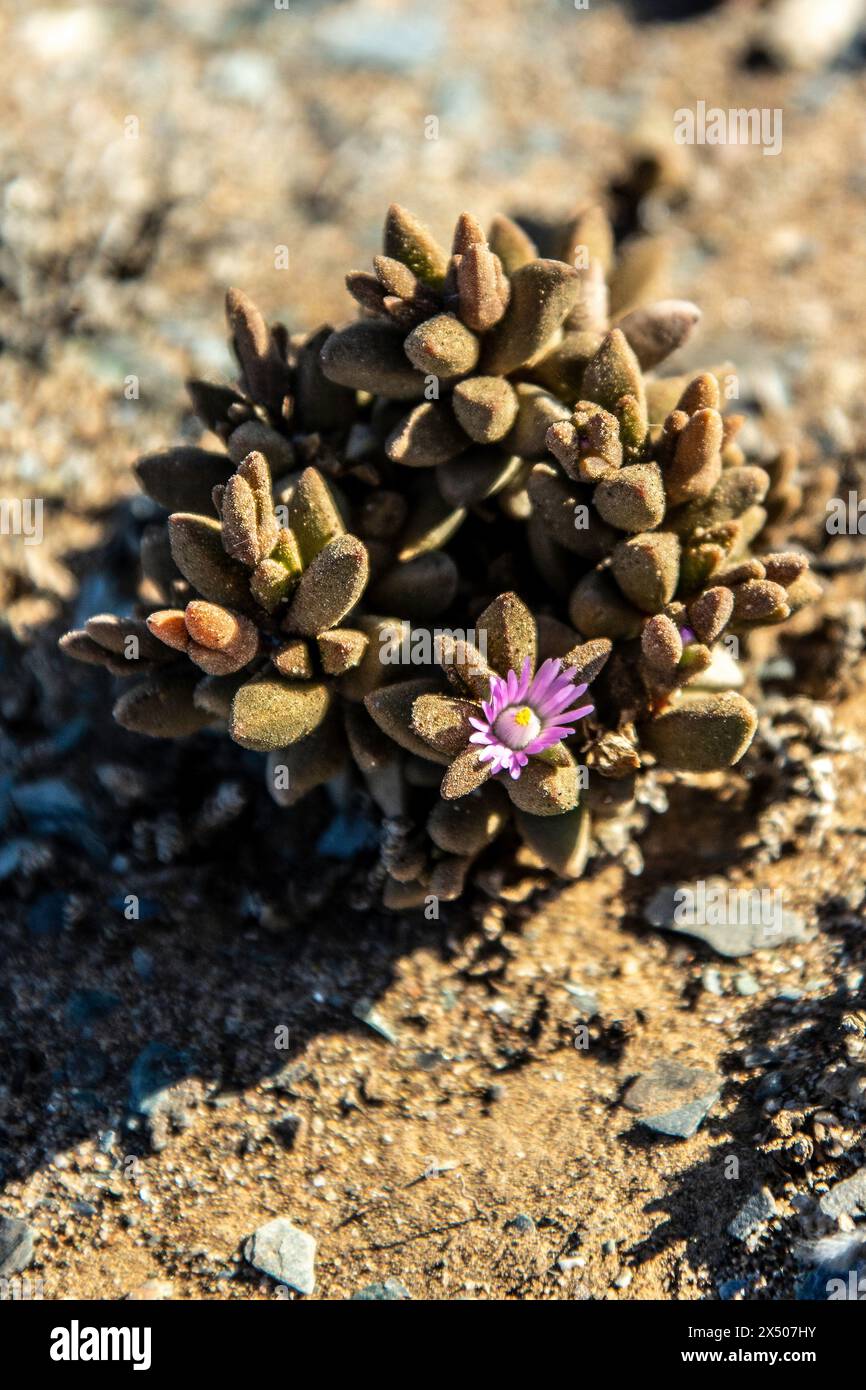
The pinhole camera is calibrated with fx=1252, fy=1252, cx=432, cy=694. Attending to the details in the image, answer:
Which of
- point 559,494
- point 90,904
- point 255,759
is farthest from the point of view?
point 255,759

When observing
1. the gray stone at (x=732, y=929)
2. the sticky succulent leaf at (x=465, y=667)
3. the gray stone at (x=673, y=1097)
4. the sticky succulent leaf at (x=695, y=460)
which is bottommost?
the gray stone at (x=673, y=1097)

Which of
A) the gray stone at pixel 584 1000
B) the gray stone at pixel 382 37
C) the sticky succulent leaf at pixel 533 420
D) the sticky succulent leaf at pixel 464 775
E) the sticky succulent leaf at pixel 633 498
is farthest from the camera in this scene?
the gray stone at pixel 382 37

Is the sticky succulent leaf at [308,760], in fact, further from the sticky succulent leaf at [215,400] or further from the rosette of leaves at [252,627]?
the sticky succulent leaf at [215,400]

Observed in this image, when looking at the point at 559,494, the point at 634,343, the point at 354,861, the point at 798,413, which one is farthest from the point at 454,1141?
the point at 798,413

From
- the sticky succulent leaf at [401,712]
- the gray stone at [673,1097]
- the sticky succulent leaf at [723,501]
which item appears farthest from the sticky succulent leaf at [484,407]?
the gray stone at [673,1097]

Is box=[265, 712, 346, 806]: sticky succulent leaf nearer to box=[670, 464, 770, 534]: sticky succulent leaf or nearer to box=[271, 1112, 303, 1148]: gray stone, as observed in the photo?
box=[271, 1112, 303, 1148]: gray stone
